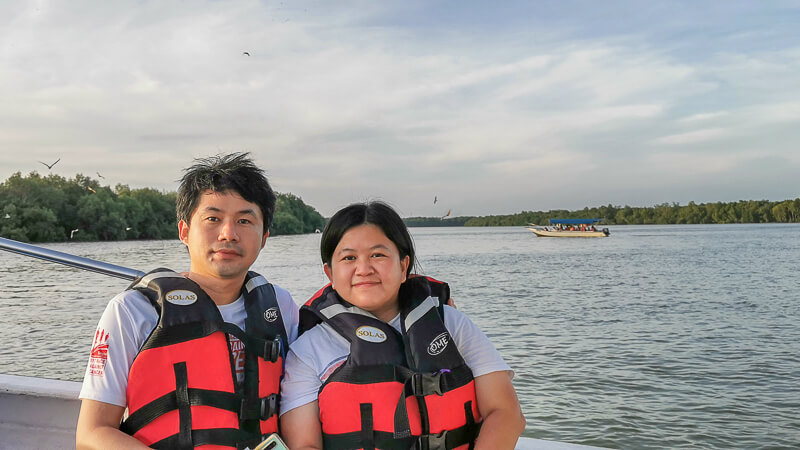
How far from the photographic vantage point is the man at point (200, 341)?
1.77m

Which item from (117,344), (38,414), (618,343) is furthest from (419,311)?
(618,343)

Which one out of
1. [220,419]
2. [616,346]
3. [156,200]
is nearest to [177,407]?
[220,419]

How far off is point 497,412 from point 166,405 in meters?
1.04

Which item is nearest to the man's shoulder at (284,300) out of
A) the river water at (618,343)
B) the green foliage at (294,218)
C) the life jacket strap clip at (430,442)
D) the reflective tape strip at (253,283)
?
the reflective tape strip at (253,283)

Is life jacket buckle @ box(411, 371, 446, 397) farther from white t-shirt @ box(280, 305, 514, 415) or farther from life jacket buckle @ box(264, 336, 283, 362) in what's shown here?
life jacket buckle @ box(264, 336, 283, 362)

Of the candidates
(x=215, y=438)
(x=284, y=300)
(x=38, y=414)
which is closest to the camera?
(x=215, y=438)

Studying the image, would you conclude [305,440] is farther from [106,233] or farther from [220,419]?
[106,233]

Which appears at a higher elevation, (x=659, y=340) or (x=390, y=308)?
(x=390, y=308)

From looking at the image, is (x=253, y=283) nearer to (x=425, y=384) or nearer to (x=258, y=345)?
(x=258, y=345)

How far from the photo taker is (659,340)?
12.1m

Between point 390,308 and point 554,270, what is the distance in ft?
91.1

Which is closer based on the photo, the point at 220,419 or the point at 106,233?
the point at 220,419

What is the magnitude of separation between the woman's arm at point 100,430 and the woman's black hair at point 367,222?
0.80 meters

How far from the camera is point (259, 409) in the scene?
191cm
